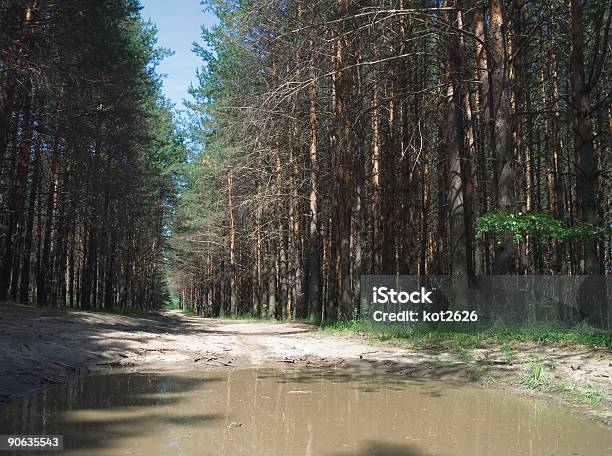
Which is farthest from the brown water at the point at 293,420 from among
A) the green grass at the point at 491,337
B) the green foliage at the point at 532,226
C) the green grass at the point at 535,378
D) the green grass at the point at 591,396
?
the green foliage at the point at 532,226

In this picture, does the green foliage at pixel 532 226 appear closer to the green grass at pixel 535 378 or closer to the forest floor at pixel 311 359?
the forest floor at pixel 311 359

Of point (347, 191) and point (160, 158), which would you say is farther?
point (160, 158)

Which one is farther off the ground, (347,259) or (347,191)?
(347,191)

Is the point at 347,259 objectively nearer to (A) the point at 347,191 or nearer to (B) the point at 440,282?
(A) the point at 347,191

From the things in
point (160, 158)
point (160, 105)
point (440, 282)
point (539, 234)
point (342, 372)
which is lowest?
point (342, 372)

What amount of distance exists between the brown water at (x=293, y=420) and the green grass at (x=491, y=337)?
11.1 ft

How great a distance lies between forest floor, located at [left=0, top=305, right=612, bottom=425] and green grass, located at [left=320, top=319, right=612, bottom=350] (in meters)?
0.29

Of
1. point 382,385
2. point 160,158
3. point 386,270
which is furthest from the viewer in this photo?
point 160,158

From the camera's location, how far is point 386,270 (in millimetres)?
16797

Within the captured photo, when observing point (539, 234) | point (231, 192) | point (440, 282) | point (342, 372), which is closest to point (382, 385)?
point (342, 372)

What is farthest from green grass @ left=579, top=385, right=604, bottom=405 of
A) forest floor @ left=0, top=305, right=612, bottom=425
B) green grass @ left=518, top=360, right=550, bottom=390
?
green grass @ left=518, top=360, right=550, bottom=390

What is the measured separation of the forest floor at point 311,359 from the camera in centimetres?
665

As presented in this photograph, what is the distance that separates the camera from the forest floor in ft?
21.8

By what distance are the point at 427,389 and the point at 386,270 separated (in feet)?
32.7
